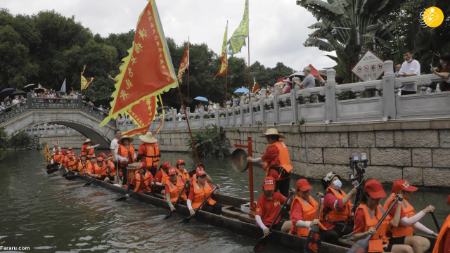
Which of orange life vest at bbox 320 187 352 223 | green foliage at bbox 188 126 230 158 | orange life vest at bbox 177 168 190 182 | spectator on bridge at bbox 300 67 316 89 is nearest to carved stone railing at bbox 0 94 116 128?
green foliage at bbox 188 126 230 158

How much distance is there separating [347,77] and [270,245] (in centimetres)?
1246

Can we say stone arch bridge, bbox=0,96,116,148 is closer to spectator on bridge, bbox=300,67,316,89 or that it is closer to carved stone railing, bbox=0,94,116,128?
carved stone railing, bbox=0,94,116,128

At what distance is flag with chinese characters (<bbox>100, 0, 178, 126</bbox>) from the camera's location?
9.39m

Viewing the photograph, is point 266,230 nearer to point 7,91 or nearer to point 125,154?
point 125,154

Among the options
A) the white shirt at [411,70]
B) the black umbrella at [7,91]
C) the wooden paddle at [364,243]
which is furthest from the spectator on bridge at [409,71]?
the black umbrella at [7,91]

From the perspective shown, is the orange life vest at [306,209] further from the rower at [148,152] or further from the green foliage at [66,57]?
the green foliage at [66,57]

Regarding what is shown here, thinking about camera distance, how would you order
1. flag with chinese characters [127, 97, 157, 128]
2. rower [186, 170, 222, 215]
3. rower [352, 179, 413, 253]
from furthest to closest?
1. flag with chinese characters [127, 97, 157, 128]
2. rower [186, 170, 222, 215]
3. rower [352, 179, 413, 253]

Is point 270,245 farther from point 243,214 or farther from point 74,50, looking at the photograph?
point 74,50

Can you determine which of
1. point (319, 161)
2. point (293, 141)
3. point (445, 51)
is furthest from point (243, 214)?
point (445, 51)

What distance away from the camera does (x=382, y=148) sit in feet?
37.2

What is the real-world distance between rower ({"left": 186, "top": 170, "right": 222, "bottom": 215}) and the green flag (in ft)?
28.4

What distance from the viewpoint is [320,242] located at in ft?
21.2

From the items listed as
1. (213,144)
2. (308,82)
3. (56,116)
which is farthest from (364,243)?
(56,116)

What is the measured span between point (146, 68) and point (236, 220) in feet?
12.2
